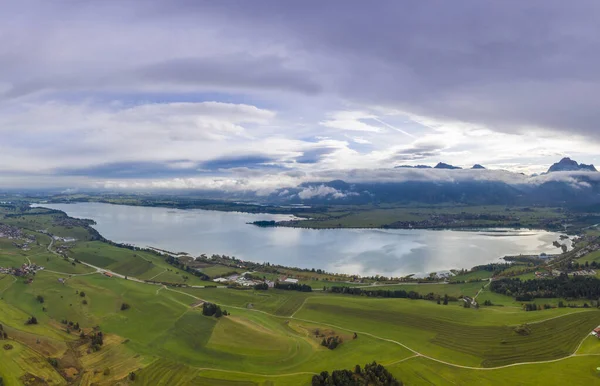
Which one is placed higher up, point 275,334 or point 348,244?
point 348,244

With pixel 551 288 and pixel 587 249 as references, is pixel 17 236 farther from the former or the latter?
pixel 587 249

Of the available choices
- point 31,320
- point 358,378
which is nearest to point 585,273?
point 358,378

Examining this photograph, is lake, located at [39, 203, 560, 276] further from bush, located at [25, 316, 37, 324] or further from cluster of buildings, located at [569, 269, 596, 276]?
bush, located at [25, 316, 37, 324]

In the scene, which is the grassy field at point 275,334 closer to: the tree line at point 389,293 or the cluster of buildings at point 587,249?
the tree line at point 389,293

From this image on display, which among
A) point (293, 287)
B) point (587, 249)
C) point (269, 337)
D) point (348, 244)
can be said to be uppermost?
point (587, 249)

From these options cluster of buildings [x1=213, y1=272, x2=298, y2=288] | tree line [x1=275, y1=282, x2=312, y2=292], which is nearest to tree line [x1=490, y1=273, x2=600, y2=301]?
tree line [x1=275, y1=282, x2=312, y2=292]

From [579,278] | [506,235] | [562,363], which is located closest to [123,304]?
[562,363]

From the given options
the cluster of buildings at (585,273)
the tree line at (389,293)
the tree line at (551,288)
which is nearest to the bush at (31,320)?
the tree line at (389,293)

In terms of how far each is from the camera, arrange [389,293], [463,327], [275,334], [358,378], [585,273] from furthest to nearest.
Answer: [585,273] → [389,293] → [463,327] → [275,334] → [358,378]
